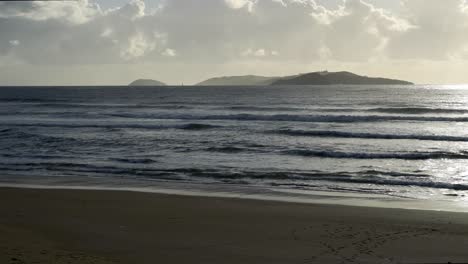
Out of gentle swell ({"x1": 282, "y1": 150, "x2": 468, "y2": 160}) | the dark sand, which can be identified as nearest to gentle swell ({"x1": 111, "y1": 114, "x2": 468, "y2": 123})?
gentle swell ({"x1": 282, "y1": 150, "x2": 468, "y2": 160})

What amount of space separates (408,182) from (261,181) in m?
4.45

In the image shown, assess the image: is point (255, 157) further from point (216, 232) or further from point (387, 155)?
point (216, 232)

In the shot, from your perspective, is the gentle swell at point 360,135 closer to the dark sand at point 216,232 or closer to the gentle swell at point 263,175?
the gentle swell at point 263,175

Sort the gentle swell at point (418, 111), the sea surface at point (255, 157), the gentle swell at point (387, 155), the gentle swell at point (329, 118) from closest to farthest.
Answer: the sea surface at point (255, 157)
the gentle swell at point (387, 155)
the gentle swell at point (329, 118)
the gentle swell at point (418, 111)

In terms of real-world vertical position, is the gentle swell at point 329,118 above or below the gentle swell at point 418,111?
below

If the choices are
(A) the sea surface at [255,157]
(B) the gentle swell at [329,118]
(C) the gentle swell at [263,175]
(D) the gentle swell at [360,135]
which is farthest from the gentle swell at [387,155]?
(B) the gentle swell at [329,118]

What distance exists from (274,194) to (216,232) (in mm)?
4411

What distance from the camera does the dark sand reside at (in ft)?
25.1

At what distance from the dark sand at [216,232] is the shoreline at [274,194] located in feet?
2.40

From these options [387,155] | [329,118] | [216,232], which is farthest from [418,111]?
[216,232]

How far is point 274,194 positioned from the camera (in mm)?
13406

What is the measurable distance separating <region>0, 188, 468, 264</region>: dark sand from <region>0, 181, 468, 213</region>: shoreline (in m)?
0.73

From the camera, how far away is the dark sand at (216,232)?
7.65m

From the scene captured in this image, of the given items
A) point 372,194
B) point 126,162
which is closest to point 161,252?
point 372,194
